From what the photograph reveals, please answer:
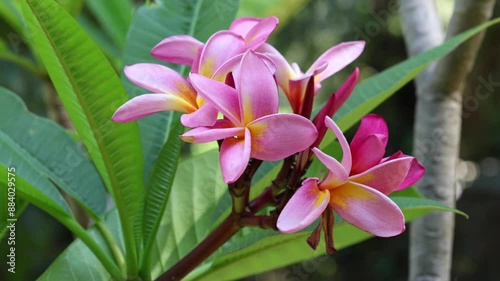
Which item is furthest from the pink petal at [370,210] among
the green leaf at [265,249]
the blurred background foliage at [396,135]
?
the blurred background foliage at [396,135]

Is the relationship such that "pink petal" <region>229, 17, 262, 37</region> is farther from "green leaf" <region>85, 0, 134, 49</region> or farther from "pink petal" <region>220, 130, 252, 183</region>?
"green leaf" <region>85, 0, 134, 49</region>

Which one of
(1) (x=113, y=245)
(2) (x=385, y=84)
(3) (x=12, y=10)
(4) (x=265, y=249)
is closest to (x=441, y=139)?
(2) (x=385, y=84)

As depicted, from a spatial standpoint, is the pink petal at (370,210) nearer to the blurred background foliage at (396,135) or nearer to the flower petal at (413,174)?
the flower petal at (413,174)

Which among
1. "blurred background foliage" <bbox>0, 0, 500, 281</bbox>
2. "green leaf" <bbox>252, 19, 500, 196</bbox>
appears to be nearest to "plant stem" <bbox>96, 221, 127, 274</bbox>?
"green leaf" <bbox>252, 19, 500, 196</bbox>

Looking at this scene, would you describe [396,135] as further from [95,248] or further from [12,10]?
[95,248]

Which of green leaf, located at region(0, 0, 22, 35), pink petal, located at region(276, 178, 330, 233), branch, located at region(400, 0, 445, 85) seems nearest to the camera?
pink petal, located at region(276, 178, 330, 233)

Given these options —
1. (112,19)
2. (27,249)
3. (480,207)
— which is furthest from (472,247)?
(112,19)
